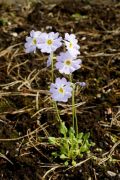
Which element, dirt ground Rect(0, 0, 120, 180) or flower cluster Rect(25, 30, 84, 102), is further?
dirt ground Rect(0, 0, 120, 180)

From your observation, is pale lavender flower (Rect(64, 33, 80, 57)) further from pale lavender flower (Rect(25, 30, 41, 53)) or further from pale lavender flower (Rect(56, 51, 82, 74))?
pale lavender flower (Rect(25, 30, 41, 53))

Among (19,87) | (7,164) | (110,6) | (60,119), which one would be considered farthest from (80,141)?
(110,6)

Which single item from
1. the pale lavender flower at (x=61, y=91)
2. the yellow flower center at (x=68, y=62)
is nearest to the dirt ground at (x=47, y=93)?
the pale lavender flower at (x=61, y=91)

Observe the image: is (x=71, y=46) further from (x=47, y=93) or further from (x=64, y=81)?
(x=47, y=93)

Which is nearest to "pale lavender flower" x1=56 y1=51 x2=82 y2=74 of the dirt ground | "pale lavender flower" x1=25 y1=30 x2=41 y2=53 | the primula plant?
the primula plant

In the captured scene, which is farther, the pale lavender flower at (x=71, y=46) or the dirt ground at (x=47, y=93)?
the dirt ground at (x=47, y=93)

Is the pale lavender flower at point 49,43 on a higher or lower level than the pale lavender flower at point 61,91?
higher

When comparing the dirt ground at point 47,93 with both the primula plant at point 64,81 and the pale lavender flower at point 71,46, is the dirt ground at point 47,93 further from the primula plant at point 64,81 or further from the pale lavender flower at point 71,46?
the pale lavender flower at point 71,46
